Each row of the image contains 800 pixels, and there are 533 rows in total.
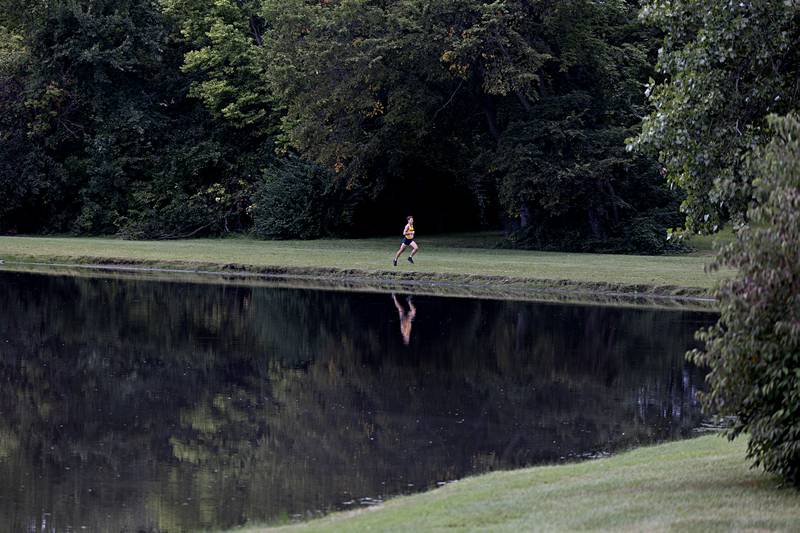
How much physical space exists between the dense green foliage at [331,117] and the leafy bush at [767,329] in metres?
31.0

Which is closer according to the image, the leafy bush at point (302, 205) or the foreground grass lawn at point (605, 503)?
the foreground grass lawn at point (605, 503)

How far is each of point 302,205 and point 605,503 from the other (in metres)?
43.6

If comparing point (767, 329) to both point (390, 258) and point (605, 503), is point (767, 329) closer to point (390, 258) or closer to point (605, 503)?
point (605, 503)

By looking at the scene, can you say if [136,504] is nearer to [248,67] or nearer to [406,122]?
[406,122]

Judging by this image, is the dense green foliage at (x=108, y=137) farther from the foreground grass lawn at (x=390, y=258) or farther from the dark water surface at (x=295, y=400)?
the dark water surface at (x=295, y=400)

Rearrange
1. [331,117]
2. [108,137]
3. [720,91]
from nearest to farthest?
[720,91] → [331,117] → [108,137]

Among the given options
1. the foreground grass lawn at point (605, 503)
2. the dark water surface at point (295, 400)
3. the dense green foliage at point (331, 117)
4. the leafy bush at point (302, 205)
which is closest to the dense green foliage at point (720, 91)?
the dark water surface at point (295, 400)

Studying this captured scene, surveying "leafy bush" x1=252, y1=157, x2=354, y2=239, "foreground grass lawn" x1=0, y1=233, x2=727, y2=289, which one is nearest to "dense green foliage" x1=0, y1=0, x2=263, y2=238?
"leafy bush" x1=252, y1=157, x2=354, y2=239

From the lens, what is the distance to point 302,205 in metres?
51.7

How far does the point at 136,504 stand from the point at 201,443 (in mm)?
2548

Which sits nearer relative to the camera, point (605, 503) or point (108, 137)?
point (605, 503)

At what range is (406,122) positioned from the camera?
44156mm

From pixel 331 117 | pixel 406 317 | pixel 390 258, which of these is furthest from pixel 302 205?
pixel 406 317

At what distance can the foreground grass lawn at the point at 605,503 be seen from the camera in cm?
809
